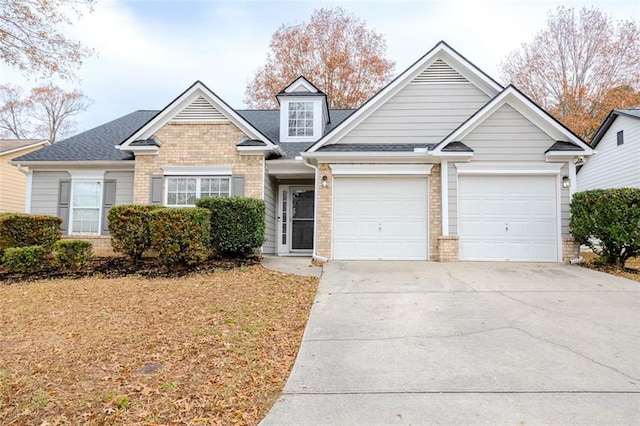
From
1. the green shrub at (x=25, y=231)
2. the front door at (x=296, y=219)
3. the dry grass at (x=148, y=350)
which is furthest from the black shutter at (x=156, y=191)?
the dry grass at (x=148, y=350)

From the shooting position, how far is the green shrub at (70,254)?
8.93 meters

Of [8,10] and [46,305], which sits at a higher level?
[8,10]

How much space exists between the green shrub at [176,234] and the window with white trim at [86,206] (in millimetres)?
4618

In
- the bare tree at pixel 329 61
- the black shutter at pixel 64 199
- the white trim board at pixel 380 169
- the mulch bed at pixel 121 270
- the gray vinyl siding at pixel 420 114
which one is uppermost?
the bare tree at pixel 329 61

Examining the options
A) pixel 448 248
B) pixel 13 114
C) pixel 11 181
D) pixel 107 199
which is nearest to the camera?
pixel 448 248

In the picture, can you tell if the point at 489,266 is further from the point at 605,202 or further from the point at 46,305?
the point at 46,305

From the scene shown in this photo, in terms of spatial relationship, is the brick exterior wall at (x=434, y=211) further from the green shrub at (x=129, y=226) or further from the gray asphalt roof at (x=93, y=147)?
the gray asphalt roof at (x=93, y=147)

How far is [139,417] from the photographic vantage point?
3.07 m

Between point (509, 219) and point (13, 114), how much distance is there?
3470cm

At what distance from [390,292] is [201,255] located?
13.8 ft

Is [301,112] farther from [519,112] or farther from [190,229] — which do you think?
[519,112]

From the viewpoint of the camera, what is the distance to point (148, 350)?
4.46 meters

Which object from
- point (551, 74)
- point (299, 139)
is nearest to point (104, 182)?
point (299, 139)

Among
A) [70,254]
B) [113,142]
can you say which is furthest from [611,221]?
[113,142]
